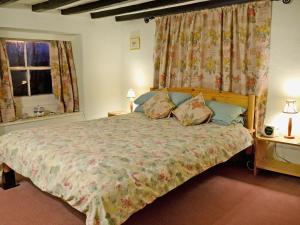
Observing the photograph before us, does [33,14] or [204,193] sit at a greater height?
[33,14]

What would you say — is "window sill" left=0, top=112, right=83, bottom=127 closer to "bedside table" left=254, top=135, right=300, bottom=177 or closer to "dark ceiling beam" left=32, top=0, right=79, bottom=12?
"dark ceiling beam" left=32, top=0, right=79, bottom=12

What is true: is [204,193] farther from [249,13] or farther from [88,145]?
[249,13]

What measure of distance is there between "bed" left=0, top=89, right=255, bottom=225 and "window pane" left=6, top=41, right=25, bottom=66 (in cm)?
161

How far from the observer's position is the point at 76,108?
4758 mm

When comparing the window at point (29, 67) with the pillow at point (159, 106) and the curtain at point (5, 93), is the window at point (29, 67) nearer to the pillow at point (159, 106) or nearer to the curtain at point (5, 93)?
the curtain at point (5, 93)

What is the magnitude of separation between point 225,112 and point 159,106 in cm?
91

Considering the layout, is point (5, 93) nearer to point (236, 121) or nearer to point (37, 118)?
point (37, 118)

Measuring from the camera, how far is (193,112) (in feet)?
11.5

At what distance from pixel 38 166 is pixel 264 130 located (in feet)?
8.31

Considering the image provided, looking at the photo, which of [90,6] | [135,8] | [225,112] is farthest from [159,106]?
[90,6]

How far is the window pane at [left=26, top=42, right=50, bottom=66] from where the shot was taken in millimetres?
4318

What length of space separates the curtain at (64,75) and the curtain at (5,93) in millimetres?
667

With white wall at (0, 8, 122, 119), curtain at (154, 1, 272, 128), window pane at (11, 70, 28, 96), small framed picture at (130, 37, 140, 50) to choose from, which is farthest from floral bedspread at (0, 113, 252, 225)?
small framed picture at (130, 37, 140, 50)

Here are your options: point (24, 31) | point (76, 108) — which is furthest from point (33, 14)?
point (76, 108)
